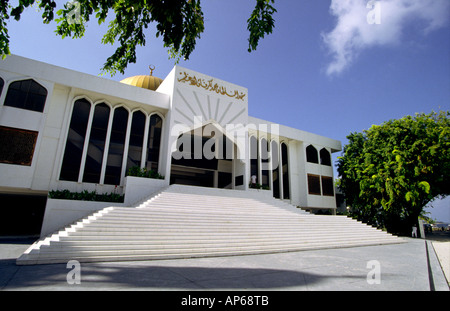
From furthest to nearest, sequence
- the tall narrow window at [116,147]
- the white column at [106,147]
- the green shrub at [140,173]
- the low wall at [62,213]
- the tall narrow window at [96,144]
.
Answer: the tall narrow window at [116,147], the white column at [106,147], the tall narrow window at [96,144], the green shrub at [140,173], the low wall at [62,213]

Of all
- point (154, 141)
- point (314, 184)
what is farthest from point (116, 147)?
point (314, 184)

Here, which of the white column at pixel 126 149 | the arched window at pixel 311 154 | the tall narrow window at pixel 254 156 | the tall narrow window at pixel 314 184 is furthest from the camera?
the arched window at pixel 311 154

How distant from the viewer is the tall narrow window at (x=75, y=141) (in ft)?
39.7

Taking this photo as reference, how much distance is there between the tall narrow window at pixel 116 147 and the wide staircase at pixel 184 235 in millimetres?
3688

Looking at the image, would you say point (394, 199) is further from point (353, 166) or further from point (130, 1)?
point (130, 1)

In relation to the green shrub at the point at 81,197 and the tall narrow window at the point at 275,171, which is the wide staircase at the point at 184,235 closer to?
the green shrub at the point at 81,197

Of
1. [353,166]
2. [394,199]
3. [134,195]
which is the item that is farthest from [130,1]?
[353,166]

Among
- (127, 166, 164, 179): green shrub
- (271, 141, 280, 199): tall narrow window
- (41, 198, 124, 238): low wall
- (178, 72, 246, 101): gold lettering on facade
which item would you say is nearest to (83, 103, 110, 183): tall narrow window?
(127, 166, 164, 179): green shrub

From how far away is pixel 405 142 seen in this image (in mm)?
15219

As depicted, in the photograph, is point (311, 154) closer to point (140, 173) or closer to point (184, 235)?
point (140, 173)

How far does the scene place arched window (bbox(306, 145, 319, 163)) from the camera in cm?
2035

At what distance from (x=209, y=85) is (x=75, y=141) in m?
8.48

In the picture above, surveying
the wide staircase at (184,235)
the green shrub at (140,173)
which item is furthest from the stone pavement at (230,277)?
the green shrub at (140,173)
